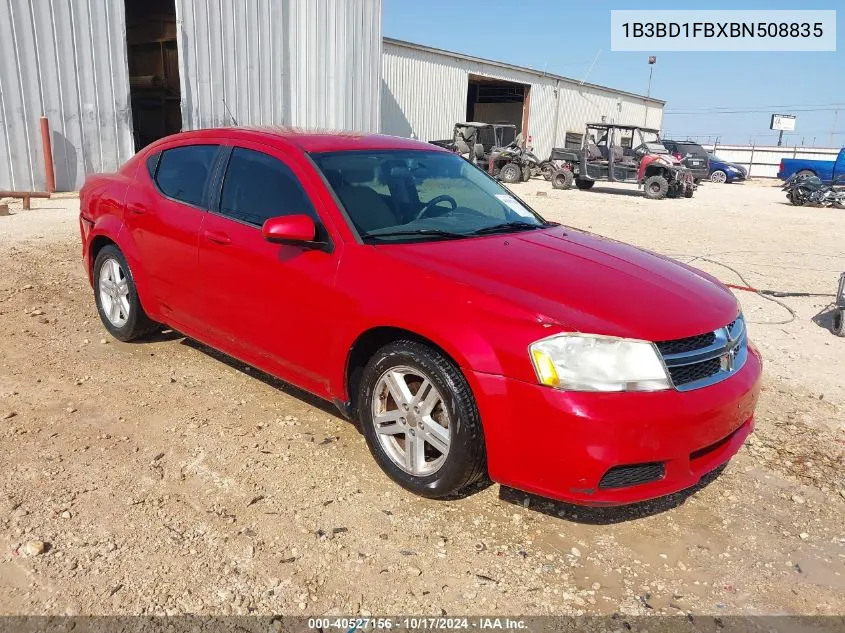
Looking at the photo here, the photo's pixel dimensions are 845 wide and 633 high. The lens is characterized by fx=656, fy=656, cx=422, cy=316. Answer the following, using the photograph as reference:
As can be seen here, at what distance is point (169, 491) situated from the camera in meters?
3.02

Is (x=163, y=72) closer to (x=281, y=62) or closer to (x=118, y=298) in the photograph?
(x=281, y=62)

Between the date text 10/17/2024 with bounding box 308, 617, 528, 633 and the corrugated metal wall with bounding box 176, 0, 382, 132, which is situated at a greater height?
the corrugated metal wall with bounding box 176, 0, 382, 132

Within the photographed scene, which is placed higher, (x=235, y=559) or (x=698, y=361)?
(x=698, y=361)

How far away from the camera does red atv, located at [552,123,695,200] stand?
20406 millimetres

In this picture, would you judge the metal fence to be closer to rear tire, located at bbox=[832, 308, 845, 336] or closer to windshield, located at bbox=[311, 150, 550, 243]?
rear tire, located at bbox=[832, 308, 845, 336]

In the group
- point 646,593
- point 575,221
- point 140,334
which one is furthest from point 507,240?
point 575,221

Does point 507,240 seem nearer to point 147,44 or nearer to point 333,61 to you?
point 333,61

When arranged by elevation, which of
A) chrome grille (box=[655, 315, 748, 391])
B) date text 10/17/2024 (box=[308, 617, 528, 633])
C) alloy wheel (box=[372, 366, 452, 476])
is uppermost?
chrome grille (box=[655, 315, 748, 391])

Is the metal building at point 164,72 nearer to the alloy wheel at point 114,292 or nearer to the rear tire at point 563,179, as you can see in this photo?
the rear tire at point 563,179

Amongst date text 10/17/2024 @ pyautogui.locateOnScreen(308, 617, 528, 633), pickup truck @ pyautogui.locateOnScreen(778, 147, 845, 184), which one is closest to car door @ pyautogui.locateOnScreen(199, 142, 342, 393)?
date text 10/17/2024 @ pyautogui.locateOnScreen(308, 617, 528, 633)

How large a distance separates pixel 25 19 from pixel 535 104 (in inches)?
966

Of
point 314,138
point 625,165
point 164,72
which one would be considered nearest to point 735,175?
point 625,165

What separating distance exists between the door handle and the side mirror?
0.57 meters

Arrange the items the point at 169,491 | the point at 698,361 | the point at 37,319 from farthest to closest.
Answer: the point at 37,319
the point at 169,491
the point at 698,361
